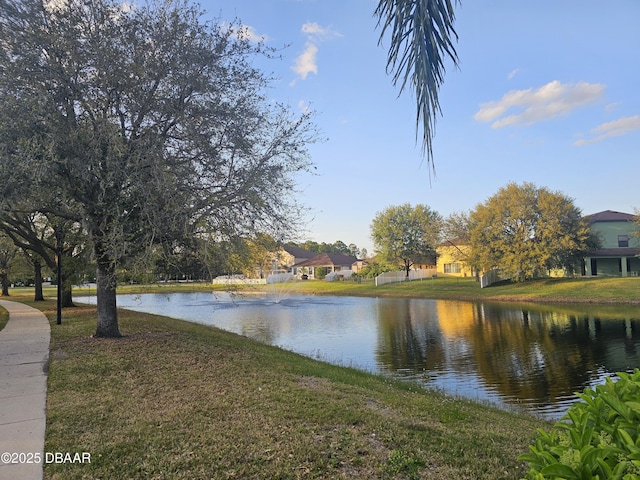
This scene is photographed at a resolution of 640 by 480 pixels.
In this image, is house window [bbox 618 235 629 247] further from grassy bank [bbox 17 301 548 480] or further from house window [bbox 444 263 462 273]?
grassy bank [bbox 17 301 548 480]

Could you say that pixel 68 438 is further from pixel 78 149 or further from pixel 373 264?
pixel 373 264

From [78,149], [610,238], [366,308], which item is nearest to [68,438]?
[78,149]

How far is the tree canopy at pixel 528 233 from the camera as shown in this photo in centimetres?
3678

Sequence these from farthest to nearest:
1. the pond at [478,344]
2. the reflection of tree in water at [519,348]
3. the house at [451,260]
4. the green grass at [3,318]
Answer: the house at [451,260], the green grass at [3,318], the reflection of tree in water at [519,348], the pond at [478,344]

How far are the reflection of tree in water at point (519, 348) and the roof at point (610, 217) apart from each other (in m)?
22.9

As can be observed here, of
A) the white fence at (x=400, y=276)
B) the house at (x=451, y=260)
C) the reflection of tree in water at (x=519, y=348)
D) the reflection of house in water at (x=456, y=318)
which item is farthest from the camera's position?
the house at (x=451, y=260)

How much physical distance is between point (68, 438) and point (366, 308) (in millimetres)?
26822

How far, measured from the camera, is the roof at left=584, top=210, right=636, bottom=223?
42594mm

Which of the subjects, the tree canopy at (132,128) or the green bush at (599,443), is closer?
the green bush at (599,443)

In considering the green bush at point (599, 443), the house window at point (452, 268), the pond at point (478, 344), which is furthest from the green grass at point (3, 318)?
the house window at point (452, 268)

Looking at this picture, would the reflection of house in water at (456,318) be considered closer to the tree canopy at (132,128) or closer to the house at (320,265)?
the tree canopy at (132,128)

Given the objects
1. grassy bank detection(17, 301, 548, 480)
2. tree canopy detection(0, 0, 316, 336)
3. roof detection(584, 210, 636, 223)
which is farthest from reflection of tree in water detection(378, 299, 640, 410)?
roof detection(584, 210, 636, 223)

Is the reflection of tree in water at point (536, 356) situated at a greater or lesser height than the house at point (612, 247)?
lesser

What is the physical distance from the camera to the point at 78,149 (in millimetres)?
8508
